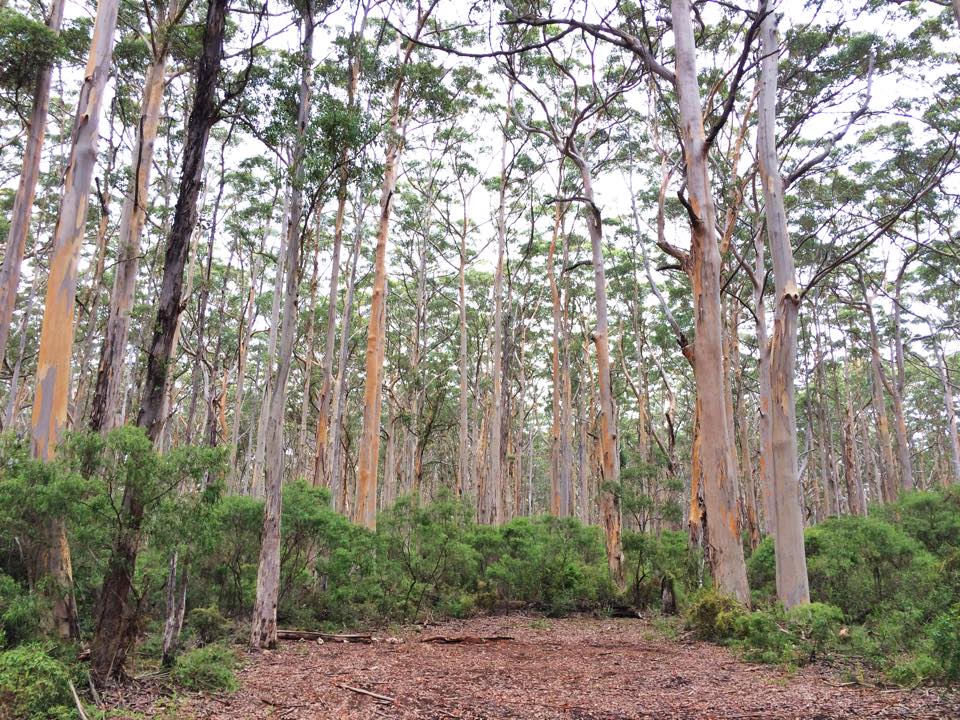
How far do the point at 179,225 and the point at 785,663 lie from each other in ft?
21.9

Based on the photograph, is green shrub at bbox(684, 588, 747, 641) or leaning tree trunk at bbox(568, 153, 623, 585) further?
leaning tree trunk at bbox(568, 153, 623, 585)

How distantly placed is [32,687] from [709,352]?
7.09 meters

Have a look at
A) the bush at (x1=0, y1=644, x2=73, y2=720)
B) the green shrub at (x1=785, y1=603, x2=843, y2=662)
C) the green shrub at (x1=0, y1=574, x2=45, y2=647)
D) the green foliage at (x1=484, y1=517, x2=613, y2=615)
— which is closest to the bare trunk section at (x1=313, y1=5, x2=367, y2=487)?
the green foliage at (x1=484, y1=517, x2=613, y2=615)

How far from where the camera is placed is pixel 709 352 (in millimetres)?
7695

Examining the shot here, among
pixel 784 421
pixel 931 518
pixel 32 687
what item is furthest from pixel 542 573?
pixel 32 687

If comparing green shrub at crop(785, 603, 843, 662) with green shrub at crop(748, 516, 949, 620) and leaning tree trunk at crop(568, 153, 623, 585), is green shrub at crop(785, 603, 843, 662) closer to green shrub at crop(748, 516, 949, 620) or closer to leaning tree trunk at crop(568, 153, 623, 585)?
green shrub at crop(748, 516, 949, 620)

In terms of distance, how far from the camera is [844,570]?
27.9 ft

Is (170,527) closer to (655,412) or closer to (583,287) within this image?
(583,287)

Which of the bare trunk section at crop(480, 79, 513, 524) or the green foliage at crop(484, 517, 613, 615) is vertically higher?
the bare trunk section at crop(480, 79, 513, 524)

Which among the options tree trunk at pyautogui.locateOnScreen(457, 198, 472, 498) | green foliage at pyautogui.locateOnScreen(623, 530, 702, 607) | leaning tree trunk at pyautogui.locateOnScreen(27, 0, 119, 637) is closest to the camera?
leaning tree trunk at pyautogui.locateOnScreen(27, 0, 119, 637)

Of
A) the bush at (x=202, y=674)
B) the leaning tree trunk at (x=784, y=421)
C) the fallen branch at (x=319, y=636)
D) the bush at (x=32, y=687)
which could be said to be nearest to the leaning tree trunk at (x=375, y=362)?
the fallen branch at (x=319, y=636)

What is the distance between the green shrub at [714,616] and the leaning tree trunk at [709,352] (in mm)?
171

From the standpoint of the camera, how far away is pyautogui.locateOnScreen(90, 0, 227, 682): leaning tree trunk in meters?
4.44

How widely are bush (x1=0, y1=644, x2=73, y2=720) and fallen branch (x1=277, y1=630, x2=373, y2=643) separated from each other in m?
3.69
